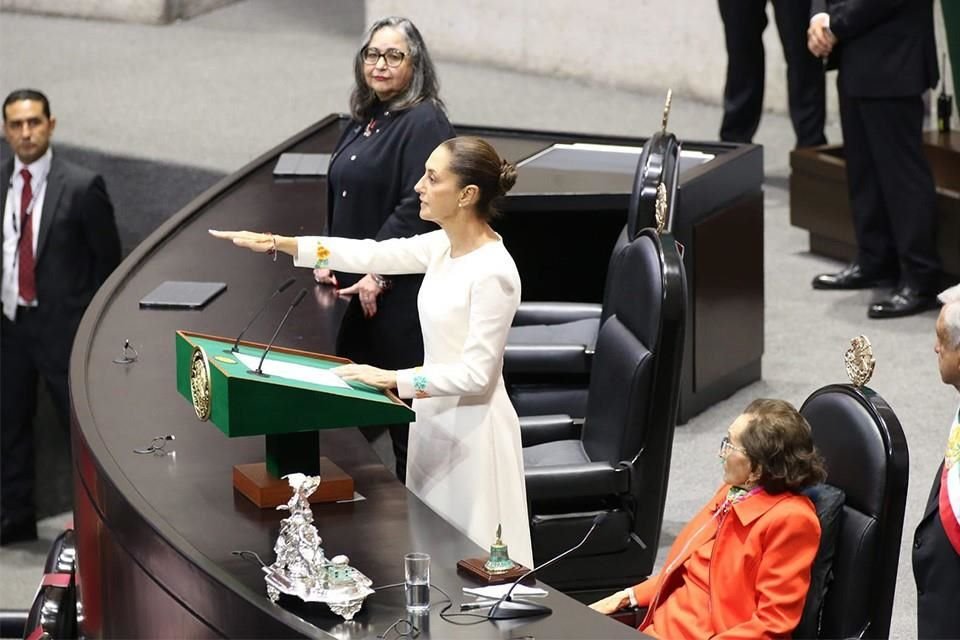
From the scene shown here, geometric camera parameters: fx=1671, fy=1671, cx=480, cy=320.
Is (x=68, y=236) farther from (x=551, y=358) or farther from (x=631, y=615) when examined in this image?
(x=631, y=615)

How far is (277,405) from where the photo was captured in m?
3.03

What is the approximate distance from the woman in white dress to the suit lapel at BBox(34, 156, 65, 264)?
3633 mm

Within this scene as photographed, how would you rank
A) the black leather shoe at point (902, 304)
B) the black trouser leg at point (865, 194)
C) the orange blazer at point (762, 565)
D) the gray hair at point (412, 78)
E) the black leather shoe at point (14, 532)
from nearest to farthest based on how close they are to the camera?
the orange blazer at point (762, 565) → the gray hair at point (412, 78) → the black leather shoe at point (902, 304) → the black trouser leg at point (865, 194) → the black leather shoe at point (14, 532)

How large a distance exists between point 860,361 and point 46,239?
14.9ft

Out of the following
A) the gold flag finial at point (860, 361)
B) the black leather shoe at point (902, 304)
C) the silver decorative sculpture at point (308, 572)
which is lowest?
the black leather shoe at point (902, 304)

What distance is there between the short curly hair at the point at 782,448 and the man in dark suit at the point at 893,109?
3270mm

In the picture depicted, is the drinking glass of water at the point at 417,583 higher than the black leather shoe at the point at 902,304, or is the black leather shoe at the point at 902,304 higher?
the drinking glass of water at the point at 417,583

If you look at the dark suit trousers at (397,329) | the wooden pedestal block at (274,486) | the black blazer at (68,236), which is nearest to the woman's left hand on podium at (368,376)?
the wooden pedestal block at (274,486)

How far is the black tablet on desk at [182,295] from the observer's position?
4469 millimetres

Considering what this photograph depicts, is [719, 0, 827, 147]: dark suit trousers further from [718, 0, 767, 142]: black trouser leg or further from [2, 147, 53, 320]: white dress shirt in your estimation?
[2, 147, 53, 320]: white dress shirt

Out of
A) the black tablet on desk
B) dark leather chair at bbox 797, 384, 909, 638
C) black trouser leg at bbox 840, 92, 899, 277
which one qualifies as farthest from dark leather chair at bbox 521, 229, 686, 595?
black trouser leg at bbox 840, 92, 899, 277

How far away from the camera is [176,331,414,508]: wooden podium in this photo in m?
3.02

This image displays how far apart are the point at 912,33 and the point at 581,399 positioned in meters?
2.29

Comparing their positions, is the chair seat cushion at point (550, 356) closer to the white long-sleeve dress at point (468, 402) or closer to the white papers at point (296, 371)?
the white long-sleeve dress at point (468, 402)
